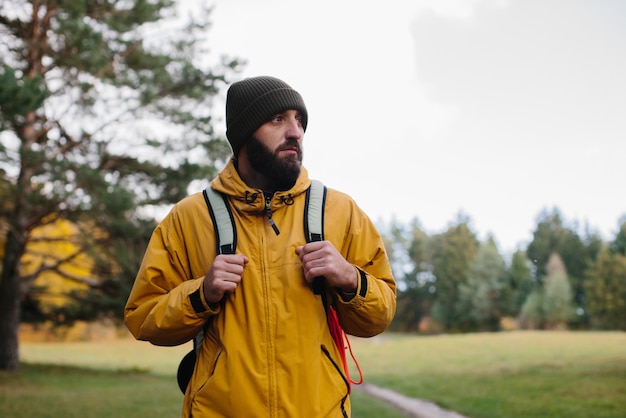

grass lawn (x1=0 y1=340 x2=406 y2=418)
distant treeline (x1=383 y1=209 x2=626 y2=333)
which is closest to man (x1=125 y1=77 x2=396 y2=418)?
grass lawn (x1=0 y1=340 x2=406 y2=418)

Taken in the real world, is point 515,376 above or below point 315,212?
below

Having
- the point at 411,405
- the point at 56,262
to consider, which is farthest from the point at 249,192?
the point at 56,262

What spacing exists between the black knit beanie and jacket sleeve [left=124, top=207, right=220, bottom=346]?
439 mm

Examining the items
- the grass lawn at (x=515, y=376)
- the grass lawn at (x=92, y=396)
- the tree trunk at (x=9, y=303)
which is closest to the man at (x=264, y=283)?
the grass lawn at (x=92, y=396)

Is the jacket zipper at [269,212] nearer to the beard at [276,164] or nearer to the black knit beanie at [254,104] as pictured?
the beard at [276,164]

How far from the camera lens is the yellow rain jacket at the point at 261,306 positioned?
2186 millimetres

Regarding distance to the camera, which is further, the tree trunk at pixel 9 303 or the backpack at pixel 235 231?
the tree trunk at pixel 9 303

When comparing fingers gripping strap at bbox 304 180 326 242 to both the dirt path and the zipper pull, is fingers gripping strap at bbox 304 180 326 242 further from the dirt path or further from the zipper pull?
the dirt path

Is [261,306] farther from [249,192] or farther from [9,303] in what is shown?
[9,303]

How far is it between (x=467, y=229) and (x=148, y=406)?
37769 mm

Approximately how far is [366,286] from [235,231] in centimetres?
55

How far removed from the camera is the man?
218 cm

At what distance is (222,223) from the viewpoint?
93.5 inches

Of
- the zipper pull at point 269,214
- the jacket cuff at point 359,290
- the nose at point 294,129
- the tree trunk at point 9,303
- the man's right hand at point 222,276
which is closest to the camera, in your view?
the man's right hand at point 222,276
